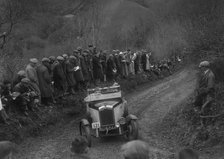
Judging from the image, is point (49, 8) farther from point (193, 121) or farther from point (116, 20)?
point (193, 121)

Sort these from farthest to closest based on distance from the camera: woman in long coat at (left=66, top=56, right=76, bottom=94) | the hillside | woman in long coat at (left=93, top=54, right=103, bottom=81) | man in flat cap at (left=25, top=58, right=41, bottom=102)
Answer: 1. the hillside
2. woman in long coat at (left=93, top=54, right=103, bottom=81)
3. woman in long coat at (left=66, top=56, right=76, bottom=94)
4. man in flat cap at (left=25, top=58, right=41, bottom=102)

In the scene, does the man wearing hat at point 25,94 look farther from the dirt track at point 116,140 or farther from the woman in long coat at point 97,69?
the woman in long coat at point 97,69

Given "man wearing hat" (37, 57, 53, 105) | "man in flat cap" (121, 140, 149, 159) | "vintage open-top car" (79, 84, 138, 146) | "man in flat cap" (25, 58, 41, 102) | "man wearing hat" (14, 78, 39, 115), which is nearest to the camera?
"man in flat cap" (121, 140, 149, 159)

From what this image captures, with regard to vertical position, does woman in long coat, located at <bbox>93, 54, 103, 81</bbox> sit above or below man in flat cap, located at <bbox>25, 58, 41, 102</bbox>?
below

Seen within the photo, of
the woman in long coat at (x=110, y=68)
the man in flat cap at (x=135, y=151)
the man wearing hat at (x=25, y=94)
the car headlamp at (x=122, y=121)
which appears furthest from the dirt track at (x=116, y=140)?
the man in flat cap at (x=135, y=151)

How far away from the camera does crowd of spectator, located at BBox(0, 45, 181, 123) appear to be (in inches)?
556

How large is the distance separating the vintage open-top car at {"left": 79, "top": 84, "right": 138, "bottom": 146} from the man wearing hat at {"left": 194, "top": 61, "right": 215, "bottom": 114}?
6.76 feet

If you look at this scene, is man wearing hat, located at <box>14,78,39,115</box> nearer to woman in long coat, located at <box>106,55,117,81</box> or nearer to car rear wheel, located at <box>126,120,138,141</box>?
car rear wheel, located at <box>126,120,138,141</box>

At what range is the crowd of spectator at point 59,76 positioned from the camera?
556 inches

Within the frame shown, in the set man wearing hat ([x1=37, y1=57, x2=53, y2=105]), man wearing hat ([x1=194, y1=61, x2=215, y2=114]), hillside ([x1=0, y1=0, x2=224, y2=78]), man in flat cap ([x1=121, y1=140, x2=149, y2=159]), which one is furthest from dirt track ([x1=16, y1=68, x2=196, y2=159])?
hillside ([x1=0, y1=0, x2=224, y2=78])

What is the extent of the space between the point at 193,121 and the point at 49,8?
36142mm

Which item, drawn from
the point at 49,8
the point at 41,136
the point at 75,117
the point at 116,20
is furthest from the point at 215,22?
the point at 116,20

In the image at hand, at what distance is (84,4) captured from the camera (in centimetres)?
4934

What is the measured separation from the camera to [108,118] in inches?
528
